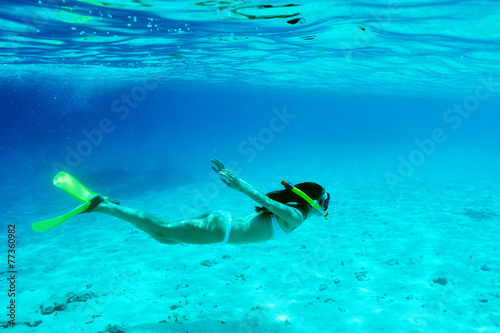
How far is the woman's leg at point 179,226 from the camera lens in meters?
5.82

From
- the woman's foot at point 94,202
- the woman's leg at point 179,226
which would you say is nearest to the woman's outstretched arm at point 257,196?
the woman's leg at point 179,226

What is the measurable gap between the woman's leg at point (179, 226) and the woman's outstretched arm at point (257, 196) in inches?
46.9

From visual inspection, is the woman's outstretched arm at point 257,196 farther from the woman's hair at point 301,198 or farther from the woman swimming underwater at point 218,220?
the woman's hair at point 301,198

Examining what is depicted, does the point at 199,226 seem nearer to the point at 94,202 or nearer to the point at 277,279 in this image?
the point at 94,202

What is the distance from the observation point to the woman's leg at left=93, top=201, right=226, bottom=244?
5.82 metres

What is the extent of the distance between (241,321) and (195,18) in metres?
11.7

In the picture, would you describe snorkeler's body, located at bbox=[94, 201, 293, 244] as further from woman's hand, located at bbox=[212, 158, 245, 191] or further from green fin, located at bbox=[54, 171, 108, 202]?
woman's hand, located at bbox=[212, 158, 245, 191]

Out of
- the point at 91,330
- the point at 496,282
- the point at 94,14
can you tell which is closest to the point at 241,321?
the point at 91,330

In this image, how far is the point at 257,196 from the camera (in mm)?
5082

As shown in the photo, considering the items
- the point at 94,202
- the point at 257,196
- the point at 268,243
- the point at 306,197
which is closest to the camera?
the point at 257,196

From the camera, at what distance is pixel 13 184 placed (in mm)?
29078

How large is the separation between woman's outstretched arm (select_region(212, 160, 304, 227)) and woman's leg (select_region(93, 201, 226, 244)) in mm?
1191

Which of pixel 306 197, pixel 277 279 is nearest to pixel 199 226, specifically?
pixel 306 197

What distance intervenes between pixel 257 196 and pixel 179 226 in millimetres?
1838
